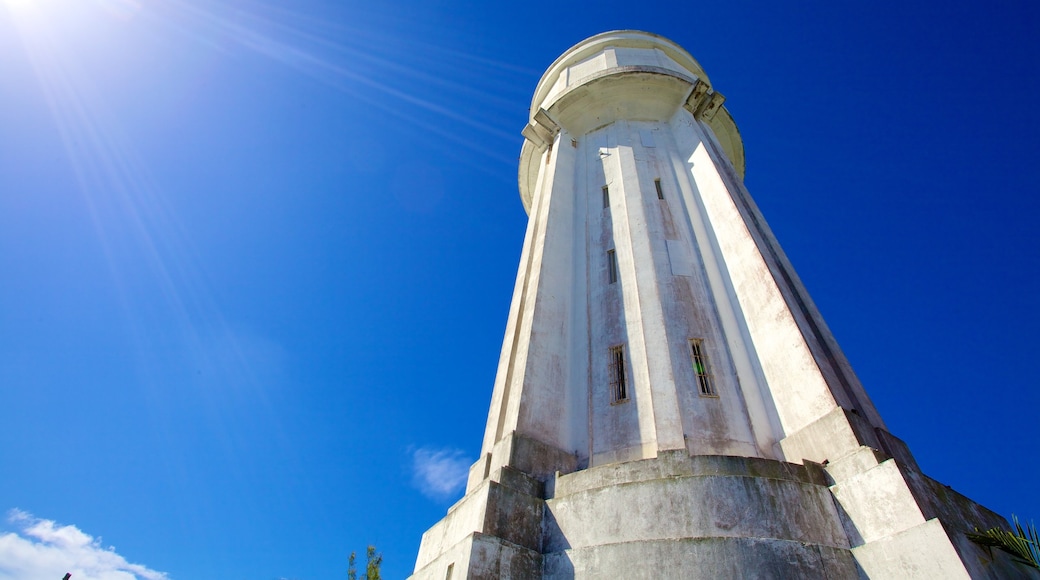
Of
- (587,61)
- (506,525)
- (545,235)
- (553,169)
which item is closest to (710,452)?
(506,525)

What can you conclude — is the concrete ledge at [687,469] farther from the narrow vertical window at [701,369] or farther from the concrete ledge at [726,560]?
the narrow vertical window at [701,369]

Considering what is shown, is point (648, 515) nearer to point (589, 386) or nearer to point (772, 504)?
point (772, 504)

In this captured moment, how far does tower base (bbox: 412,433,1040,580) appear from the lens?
673 cm

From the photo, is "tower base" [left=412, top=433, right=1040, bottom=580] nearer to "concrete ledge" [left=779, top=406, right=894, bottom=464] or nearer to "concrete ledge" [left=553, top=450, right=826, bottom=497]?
"concrete ledge" [left=553, top=450, right=826, bottom=497]

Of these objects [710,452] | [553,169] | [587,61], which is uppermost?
[587,61]

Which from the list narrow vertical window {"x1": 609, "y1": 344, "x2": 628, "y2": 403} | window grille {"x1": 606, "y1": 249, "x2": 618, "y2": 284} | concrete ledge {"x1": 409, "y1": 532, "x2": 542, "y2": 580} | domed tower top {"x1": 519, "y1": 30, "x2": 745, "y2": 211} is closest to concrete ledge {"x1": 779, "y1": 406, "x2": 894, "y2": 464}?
narrow vertical window {"x1": 609, "y1": 344, "x2": 628, "y2": 403}

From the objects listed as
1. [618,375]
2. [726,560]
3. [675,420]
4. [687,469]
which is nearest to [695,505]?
[687,469]

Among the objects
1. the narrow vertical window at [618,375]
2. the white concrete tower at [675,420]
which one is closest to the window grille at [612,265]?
the white concrete tower at [675,420]

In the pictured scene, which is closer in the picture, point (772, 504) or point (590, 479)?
point (772, 504)

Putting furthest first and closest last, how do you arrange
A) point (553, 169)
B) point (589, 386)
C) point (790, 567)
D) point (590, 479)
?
point (553, 169) < point (589, 386) < point (590, 479) < point (790, 567)

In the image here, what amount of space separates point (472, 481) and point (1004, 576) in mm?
7314

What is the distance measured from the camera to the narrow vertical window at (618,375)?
419 inches

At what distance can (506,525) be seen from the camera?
800 cm

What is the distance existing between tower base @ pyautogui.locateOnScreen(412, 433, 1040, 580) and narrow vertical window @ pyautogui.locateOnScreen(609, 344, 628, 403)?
2.24 m
